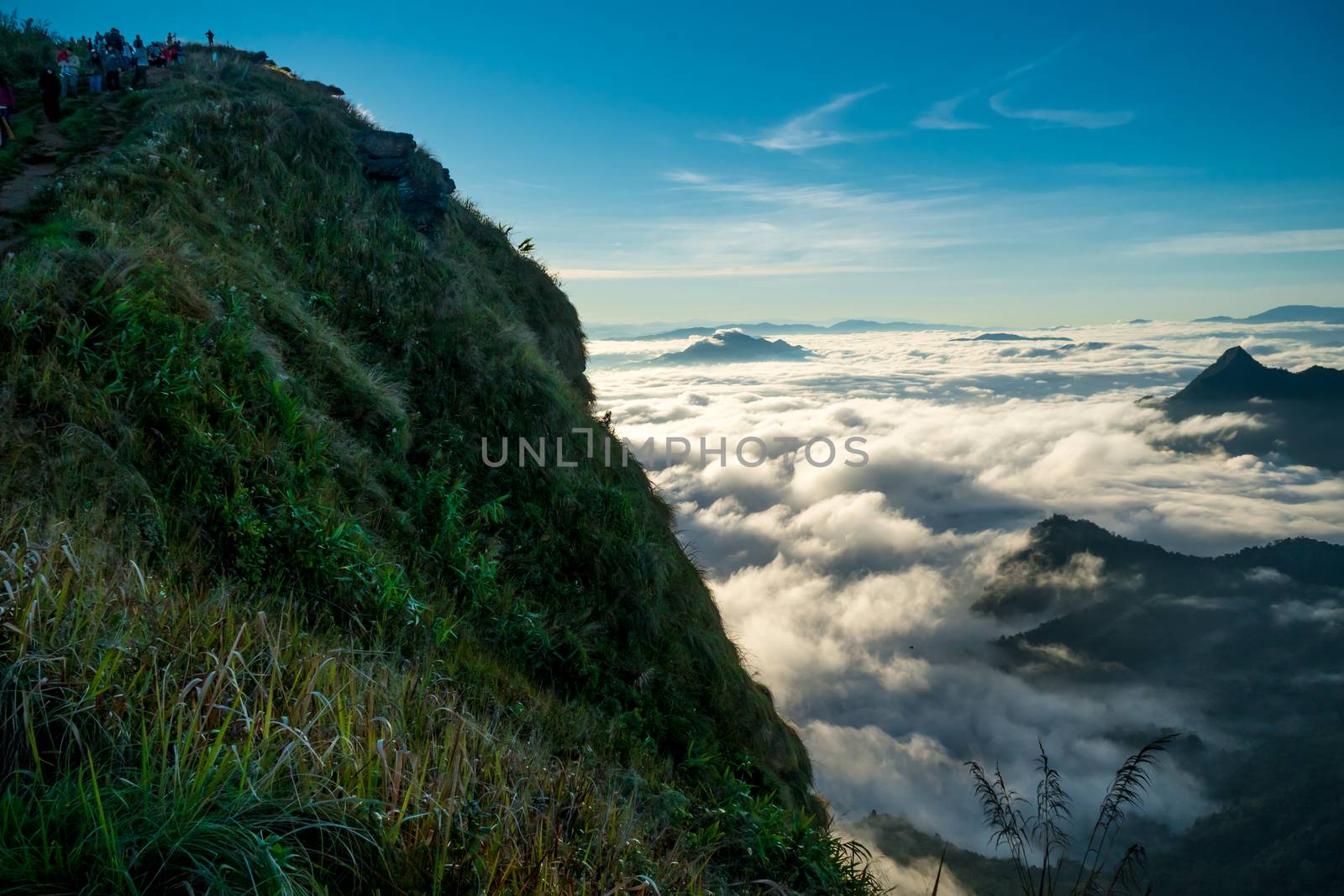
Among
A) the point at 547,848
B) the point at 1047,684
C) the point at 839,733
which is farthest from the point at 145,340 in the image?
the point at 1047,684

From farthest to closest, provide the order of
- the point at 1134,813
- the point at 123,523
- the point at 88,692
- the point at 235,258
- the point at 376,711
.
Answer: the point at 1134,813 → the point at 235,258 → the point at 123,523 → the point at 376,711 → the point at 88,692

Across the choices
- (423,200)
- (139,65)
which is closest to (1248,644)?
(423,200)

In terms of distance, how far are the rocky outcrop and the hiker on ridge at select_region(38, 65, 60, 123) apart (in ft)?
19.6

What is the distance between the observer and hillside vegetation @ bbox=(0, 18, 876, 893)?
2166 millimetres

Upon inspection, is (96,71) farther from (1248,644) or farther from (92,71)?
(1248,644)

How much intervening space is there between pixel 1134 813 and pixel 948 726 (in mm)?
44690

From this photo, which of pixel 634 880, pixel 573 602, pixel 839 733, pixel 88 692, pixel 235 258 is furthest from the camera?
pixel 839 733

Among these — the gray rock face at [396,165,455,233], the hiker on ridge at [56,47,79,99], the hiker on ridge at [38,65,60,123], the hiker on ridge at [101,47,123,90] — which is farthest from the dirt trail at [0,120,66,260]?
the gray rock face at [396,165,455,233]

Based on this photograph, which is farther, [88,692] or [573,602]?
[573,602]

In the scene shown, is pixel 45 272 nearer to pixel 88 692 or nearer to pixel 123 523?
pixel 123 523

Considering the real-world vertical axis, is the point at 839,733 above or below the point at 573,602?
below

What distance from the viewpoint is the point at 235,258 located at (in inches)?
349

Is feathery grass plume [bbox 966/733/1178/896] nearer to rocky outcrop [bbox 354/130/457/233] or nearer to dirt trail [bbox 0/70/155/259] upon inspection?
dirt trail [bbox 0/70/155/259]

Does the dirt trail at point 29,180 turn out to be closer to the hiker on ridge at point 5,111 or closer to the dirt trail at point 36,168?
the dirt trail at point 36,168
